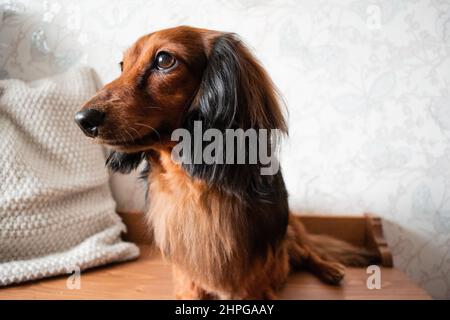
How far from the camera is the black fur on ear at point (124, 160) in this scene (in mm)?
856

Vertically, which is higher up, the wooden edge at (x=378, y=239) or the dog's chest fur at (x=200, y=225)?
the dog's chest fur at (x=200, y=225)

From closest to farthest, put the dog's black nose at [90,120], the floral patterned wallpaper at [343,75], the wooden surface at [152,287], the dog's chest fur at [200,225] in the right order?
the dog's black nose at [90,120] → the dog's chest fur at [200,225] → the wooden surface at [152,287] → the floral patterned wallpaper at [343,75]

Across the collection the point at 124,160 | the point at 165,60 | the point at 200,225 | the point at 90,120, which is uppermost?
the point at 165,60

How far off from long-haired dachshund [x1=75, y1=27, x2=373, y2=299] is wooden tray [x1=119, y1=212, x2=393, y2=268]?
310mm

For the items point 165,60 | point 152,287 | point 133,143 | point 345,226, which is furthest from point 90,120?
point 345,226

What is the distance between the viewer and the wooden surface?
0.90 metres

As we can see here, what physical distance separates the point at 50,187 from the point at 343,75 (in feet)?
3.39

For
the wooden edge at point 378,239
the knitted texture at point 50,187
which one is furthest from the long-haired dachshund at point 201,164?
the wooden edge at point 378,239

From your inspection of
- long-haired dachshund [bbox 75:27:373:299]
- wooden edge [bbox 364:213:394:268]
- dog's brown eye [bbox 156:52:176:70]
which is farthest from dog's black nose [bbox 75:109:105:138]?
wooden edge [bbox 364:213:394:268]

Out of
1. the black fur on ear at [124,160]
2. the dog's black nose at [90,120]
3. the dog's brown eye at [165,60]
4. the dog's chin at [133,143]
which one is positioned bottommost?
the black fur on ear at [124,160]

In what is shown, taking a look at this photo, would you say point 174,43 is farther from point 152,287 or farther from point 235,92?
point 152,287

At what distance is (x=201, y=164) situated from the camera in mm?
679

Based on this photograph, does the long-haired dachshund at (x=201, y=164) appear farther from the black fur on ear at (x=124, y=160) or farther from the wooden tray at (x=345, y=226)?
the wooden tray at (x=345, y=226)
